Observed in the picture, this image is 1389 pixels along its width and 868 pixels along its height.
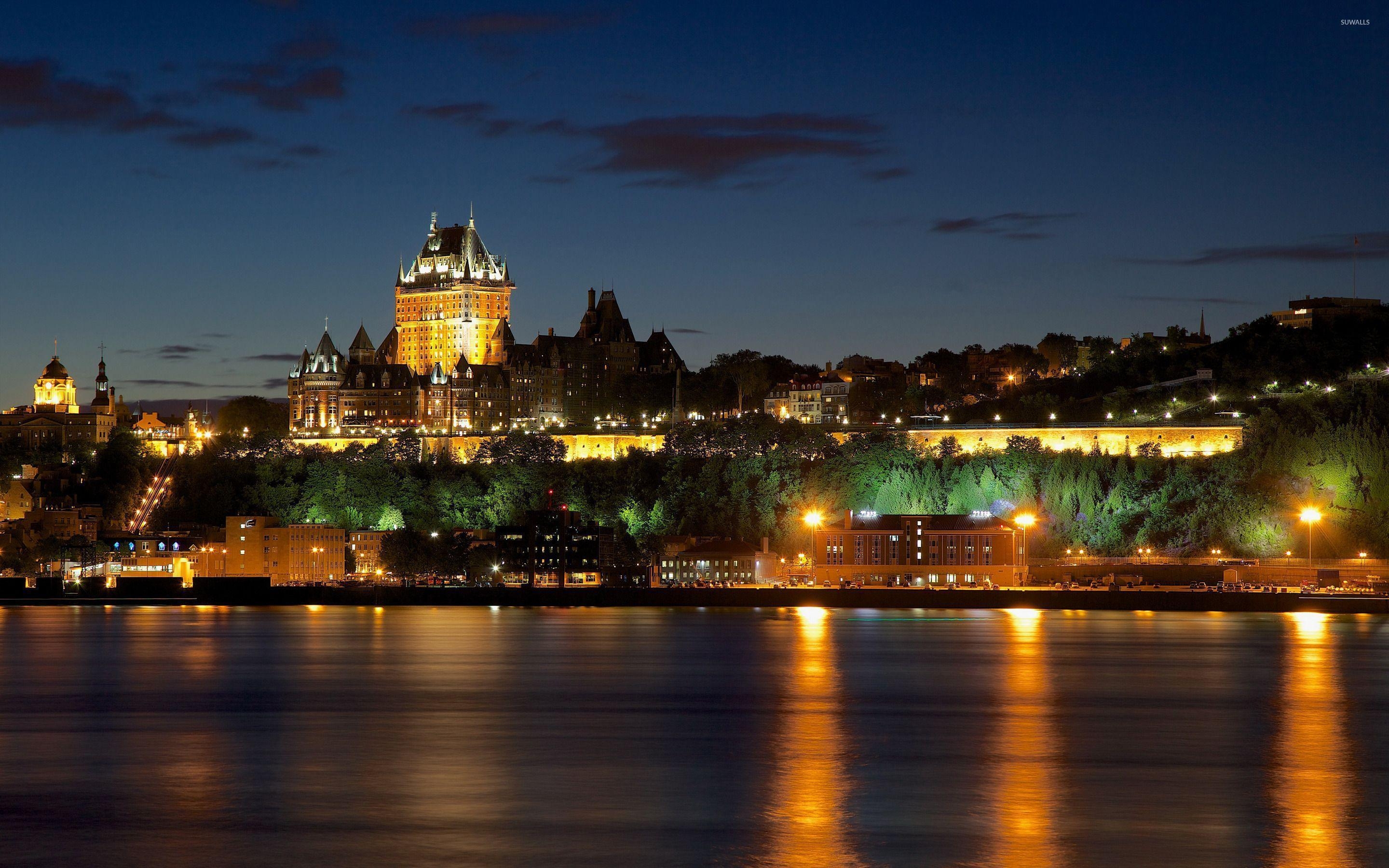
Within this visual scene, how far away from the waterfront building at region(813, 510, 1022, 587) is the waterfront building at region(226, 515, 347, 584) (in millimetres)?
25336

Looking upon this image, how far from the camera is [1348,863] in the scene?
19016mm

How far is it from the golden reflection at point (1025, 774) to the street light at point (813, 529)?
32.9 metres

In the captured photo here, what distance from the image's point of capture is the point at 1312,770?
2652 cm

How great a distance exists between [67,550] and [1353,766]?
77214mm

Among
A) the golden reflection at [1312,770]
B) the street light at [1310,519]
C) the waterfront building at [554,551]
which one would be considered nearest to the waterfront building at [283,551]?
the waterfront building at [554,551]

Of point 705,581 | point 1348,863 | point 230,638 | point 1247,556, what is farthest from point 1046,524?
point 1348,863

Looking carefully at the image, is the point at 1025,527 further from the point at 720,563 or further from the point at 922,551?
the point at 720,563

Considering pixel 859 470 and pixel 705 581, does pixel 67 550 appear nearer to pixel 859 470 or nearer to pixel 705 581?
pixel 705 581

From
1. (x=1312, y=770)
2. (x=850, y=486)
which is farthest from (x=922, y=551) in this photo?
(x=1312, y=770)

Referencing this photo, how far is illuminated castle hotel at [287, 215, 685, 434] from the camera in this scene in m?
131

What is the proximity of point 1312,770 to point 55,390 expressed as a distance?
449ft

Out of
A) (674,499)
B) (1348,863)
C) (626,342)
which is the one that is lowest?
(1348,863)

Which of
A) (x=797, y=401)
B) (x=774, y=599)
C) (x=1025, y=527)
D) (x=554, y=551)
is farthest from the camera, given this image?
(x=797, y=401)

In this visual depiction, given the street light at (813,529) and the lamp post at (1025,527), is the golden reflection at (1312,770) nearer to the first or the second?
the lamp post at (1025,527)
